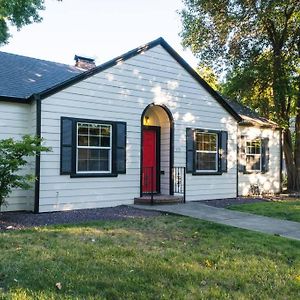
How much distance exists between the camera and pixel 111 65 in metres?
10.9

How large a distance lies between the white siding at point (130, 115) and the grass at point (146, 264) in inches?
110

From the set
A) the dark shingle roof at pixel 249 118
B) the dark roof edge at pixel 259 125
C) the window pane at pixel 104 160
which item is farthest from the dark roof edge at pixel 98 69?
the dark shingle roof at pixel 249 118

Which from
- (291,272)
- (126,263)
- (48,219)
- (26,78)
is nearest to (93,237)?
(126,263)

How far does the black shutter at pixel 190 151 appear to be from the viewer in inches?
490

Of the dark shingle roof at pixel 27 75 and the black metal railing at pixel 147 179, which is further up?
the dark shingle roof at pixel 27 75

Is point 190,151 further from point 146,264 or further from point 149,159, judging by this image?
point 146,264

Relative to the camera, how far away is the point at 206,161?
43.3 feet

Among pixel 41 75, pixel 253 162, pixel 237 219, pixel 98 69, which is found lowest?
pixel 237 219

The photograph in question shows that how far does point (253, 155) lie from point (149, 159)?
535 cm

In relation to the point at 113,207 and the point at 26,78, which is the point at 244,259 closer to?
the point at 113,207

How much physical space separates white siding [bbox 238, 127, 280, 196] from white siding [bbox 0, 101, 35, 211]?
8.31 metres

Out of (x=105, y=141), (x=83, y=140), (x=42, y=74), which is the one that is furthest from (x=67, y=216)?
(x=42, y=74)

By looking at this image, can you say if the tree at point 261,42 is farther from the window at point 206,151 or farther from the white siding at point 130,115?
the window at point 206,151

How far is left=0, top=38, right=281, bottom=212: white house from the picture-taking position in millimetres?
9797
